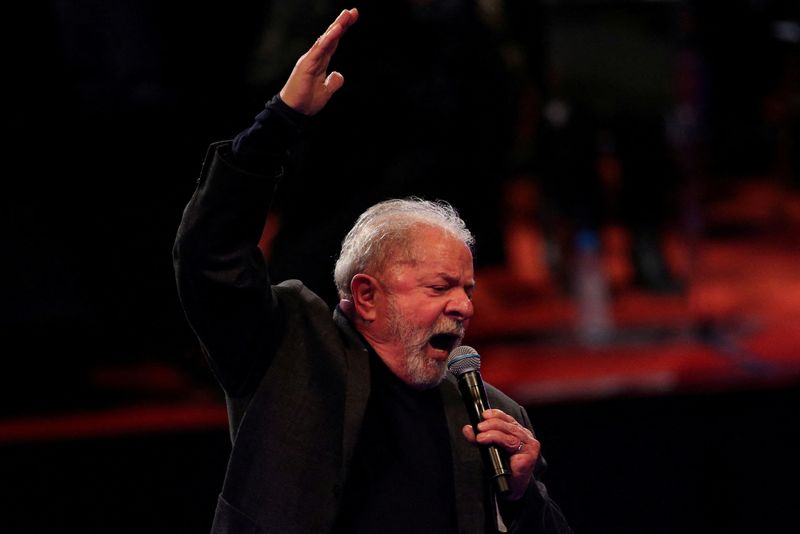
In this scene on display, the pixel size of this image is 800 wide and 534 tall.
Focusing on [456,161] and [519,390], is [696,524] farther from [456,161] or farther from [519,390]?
[456,161]

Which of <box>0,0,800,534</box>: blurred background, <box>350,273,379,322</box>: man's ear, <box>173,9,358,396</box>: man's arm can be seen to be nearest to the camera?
<box>173,9,358,396</box>: man's arm

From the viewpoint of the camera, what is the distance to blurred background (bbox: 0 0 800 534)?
3.24 m

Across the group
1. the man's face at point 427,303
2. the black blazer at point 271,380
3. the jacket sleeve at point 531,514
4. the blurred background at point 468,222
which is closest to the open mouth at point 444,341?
the man's face at point 427,303

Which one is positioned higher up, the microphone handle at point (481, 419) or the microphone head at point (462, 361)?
the microphone head at point (462, 361)

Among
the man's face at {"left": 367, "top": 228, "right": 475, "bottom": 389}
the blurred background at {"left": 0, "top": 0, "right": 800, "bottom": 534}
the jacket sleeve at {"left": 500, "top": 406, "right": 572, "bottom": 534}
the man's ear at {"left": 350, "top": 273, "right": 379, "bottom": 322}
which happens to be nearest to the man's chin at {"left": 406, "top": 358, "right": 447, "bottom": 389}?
the man's face at {"left": 367, "top": 228, "right": 475, "bottom": 389}

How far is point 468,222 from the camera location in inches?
142

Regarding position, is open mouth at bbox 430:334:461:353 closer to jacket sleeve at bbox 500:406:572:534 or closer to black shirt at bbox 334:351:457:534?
black shirt at bbox 334:351:457:534

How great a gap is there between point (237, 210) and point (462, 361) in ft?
1.41

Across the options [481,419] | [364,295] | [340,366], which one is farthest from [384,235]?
[481,419]

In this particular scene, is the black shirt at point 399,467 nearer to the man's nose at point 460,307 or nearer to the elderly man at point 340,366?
the elderly man at point 340,366

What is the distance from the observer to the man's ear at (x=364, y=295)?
1.80m

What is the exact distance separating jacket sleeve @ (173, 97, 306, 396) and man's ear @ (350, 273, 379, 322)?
182mm

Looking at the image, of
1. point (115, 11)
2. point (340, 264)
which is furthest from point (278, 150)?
point (115, 11)

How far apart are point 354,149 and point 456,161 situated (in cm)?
42
